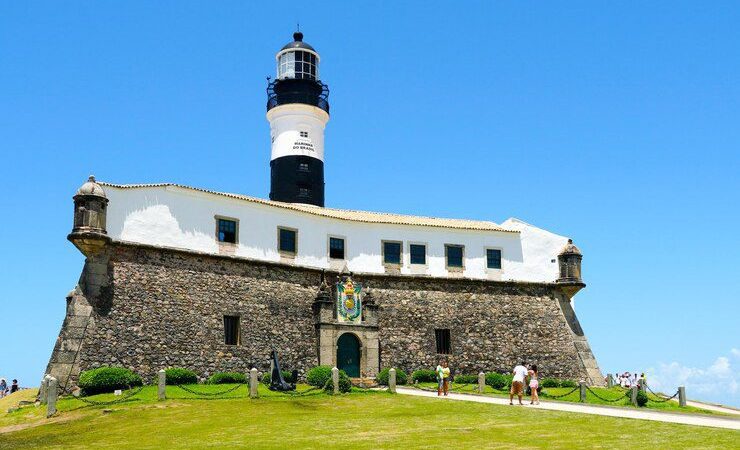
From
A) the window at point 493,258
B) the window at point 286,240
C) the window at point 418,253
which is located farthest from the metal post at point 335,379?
the window at point 493,258

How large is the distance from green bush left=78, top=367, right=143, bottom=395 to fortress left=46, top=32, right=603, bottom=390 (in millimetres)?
885

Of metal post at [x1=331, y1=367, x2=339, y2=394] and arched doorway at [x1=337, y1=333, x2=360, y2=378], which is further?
arched doorway at [x1=337, y1=333, x2=360, y2=378]

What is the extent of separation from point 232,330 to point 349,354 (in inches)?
242

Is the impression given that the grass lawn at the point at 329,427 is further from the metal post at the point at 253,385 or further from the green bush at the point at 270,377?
the green bush at the point at 270,377

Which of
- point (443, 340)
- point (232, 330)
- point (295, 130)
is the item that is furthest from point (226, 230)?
point (295, 130)

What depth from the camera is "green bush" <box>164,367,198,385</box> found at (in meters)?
31.4

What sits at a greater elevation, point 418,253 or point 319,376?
point 418,253

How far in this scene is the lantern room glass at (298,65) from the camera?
49188mm

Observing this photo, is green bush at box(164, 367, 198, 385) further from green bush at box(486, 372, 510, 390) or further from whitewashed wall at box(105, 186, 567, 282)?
green bush at box(486, 372, 510, 390)

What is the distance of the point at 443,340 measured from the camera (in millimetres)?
41156

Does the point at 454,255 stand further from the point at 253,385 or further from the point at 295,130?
the point at 253,385

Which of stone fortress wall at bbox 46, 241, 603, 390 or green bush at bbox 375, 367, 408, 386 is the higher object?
stone fortress wall at bbox 46, 241, 603, 390

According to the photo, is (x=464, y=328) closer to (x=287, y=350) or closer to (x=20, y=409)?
(x=287, y=350)

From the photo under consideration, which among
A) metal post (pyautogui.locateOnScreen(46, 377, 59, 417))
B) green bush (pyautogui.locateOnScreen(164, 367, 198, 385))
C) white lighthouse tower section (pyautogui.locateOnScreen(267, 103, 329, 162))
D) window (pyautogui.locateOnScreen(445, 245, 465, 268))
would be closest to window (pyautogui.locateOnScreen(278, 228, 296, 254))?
green bush (pyautogui.locateOnScreen(164, 367, 198, 385))
